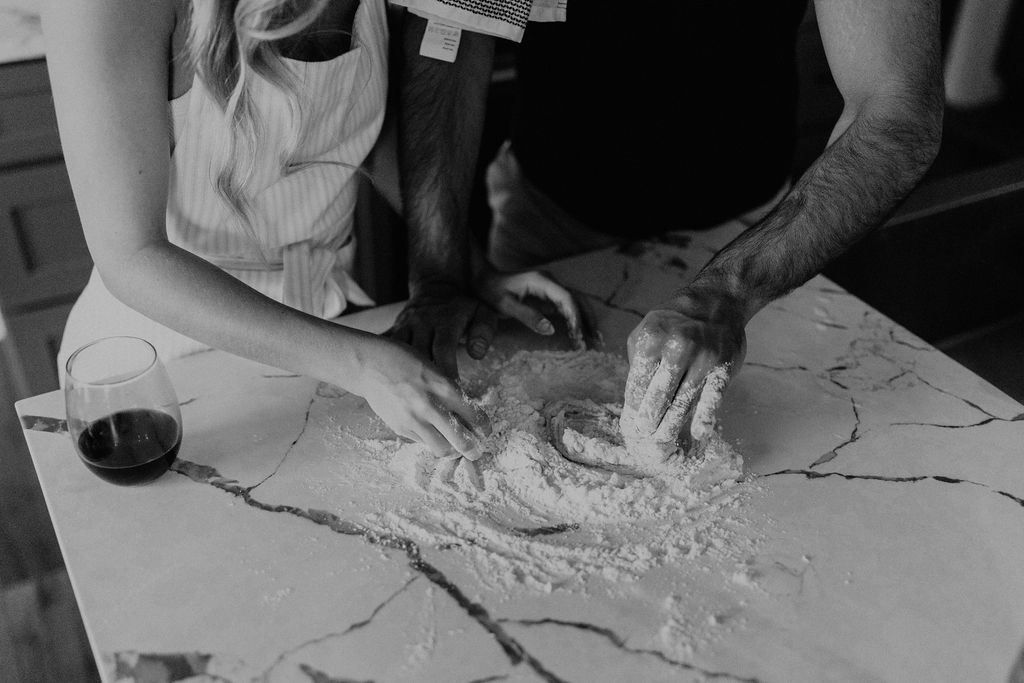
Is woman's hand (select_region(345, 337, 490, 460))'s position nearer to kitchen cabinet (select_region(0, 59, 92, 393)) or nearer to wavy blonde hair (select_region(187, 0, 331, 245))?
wavy blonde hair (select_region(187, 0, 331, 245))

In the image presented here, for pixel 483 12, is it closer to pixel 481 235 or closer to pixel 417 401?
pixel 417 401

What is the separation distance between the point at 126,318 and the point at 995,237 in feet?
7.71

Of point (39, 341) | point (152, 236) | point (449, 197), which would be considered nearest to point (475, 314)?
point (449, 197)

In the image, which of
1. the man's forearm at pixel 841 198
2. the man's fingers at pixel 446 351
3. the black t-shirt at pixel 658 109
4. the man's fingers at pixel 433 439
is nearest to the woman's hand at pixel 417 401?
the man's fingers at pixel 433 439

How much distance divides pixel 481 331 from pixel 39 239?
1440 millimetres

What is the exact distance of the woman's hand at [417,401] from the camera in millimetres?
936

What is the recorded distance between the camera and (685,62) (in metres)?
1.52

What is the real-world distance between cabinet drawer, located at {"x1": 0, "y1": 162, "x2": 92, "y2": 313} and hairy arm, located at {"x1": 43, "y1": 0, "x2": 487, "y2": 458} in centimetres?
129

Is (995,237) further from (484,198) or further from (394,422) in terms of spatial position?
(394,422)

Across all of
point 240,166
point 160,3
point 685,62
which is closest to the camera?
point 160,3

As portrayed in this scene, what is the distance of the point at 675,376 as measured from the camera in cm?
96

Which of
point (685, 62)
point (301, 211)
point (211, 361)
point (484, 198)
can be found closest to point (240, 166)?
point (301, 211)

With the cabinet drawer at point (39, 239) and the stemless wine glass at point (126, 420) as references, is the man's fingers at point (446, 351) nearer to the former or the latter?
the stemless wine glass at point (126, 420)

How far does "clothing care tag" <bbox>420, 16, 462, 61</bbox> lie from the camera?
47.8 inches
